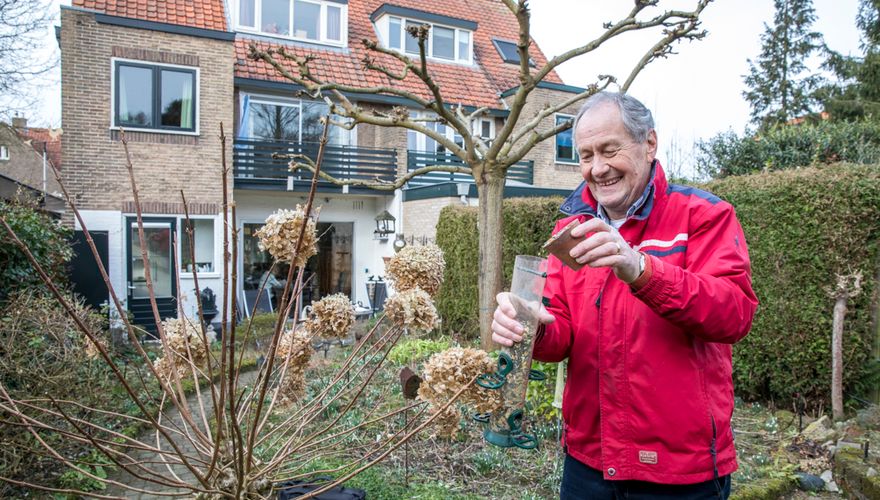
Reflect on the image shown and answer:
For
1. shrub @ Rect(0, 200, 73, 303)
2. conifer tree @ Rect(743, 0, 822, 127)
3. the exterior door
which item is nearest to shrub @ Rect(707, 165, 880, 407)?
shrub @ Rect(0, 200, 73, 303)

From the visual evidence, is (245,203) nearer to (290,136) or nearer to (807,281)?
(290,136)

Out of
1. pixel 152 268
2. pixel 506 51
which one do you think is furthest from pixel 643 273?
pixel 506 51

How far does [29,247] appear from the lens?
6.27 meters

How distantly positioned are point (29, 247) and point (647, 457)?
6.97 meters

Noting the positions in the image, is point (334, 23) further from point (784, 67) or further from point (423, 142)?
point (784, 67)

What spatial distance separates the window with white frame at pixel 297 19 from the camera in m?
13.2

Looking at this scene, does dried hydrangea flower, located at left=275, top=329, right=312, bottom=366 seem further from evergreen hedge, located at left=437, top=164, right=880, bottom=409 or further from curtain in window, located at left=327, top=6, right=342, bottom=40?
curtain in window, located at left=327, top=6, right=342, bottom=40

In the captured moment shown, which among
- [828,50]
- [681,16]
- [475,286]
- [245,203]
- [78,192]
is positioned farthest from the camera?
[828,50]

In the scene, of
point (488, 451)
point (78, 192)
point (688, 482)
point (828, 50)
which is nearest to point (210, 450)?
point (688, 482)

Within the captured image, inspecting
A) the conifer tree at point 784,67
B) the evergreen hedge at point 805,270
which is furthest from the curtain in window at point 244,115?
the conifer tree at point 784,67

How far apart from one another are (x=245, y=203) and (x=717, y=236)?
12910mm

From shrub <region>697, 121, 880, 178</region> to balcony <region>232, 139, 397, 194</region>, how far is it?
274 inches

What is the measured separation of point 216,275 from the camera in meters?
11.9

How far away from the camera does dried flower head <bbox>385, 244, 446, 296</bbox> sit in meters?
1.86
